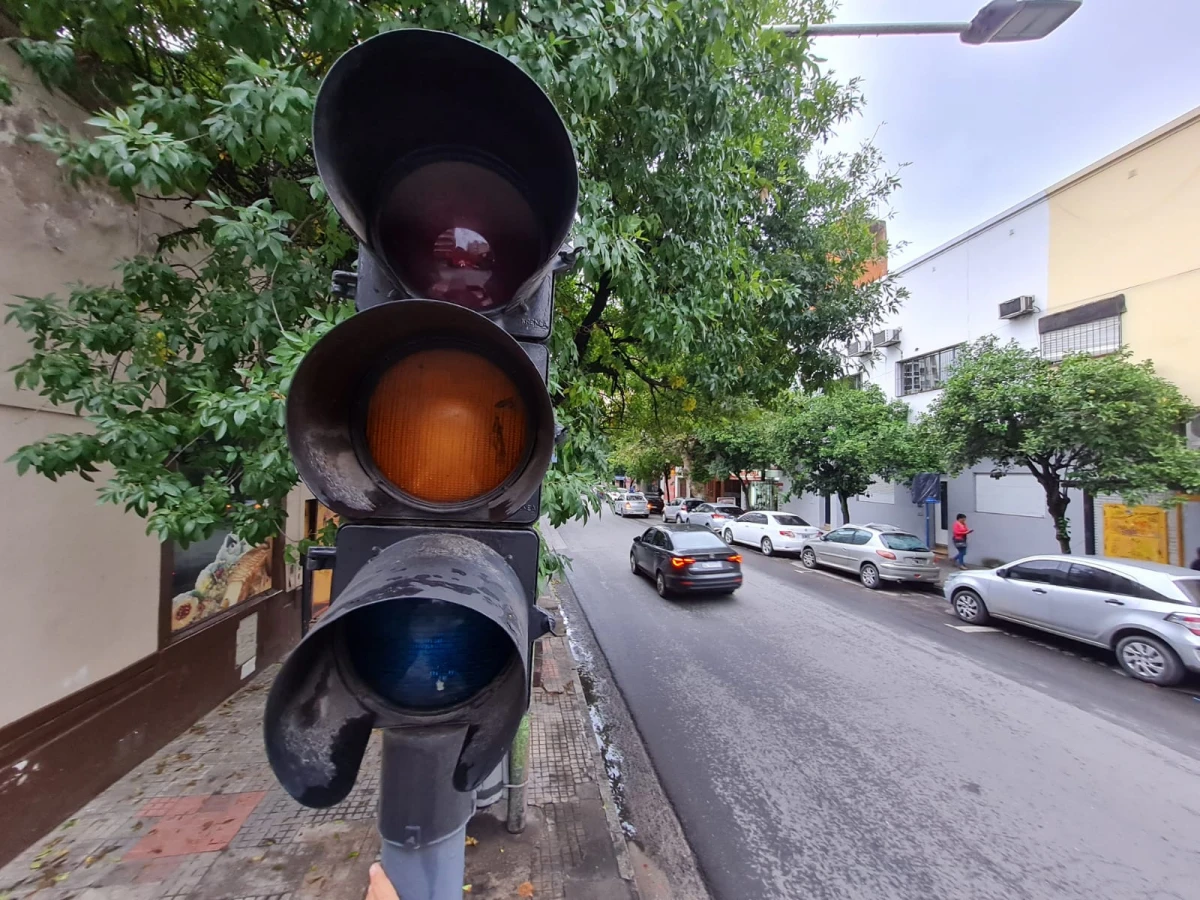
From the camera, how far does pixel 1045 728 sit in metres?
6.11

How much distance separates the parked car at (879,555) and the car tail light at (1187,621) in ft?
19.9

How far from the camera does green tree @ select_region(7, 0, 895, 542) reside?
2.87 m

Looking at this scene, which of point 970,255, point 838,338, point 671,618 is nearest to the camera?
point 838,338

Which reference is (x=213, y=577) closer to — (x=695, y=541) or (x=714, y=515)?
(x=695, y=541)

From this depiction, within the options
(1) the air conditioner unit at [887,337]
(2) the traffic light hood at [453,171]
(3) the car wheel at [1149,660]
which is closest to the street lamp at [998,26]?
(2) the traffic light hood at [453,171]

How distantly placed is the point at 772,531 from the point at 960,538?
5409 mm

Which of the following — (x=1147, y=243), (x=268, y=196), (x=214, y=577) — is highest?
(x=1147, y=243)

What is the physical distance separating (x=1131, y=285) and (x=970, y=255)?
202 inches

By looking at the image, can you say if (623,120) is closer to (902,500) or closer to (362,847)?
(362,847)

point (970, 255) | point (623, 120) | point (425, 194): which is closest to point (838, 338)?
point (623, 120)

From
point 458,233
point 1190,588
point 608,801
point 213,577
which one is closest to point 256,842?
point 608,801

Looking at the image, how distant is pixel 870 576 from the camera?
13.8m

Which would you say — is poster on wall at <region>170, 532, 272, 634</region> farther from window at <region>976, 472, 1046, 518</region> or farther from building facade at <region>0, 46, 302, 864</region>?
window at <region>976, 472, 1046, 518</region>

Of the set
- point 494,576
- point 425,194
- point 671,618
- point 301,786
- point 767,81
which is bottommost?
point 671,618
